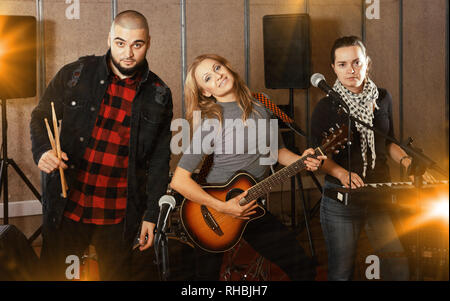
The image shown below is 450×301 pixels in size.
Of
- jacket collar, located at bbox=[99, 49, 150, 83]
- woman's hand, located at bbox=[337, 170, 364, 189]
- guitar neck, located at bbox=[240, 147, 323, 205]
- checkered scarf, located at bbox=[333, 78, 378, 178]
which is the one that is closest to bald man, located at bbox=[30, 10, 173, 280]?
jacket collar, located at bbox=[99, 49, 150, 83]

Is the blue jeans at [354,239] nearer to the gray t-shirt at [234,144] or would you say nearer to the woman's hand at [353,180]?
the woman's hand at [353,180]

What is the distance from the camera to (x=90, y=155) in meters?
2.21

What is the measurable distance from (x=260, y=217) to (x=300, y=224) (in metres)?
2.36

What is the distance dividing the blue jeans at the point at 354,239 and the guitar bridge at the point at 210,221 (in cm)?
53

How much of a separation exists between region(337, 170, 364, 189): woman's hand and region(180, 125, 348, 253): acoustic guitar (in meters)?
0.12

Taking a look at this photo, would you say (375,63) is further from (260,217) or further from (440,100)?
(260,217)

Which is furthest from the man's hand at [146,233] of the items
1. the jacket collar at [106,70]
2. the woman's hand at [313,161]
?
the woman's hand at [313,161]

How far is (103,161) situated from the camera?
7.32 feet

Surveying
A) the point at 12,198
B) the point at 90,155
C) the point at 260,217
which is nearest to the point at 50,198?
the point at 90,155

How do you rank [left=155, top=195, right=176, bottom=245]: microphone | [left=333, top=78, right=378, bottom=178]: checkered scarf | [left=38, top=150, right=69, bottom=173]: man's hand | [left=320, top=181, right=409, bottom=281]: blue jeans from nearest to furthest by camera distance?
[left=38, top=150, right=69, bottom=173]: man's hand
[left=155, top=195, right=176, bottom=245]: microphone
[left=320, top=181, right=409, bottom=281]: blue jeans
[left=333, top=78, right=378, bottom=178]: checkered scarf

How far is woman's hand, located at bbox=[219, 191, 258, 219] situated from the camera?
238 cm

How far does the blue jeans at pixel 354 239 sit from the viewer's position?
234cm

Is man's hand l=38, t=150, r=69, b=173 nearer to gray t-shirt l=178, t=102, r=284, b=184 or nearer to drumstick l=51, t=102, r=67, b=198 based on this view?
drumstick l=51, t=102, r=67, b=198

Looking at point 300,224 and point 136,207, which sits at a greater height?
point 136,207
